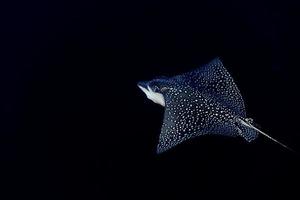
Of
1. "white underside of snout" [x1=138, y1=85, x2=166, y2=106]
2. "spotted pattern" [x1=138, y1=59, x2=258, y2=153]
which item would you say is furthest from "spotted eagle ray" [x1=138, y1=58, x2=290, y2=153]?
"white underside of snout" [x1=138, y1=85, x2=166, y2=106]

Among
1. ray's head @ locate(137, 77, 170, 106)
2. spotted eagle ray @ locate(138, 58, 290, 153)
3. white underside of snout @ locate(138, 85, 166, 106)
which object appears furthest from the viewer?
white underside of snout @ locate(138, 85, 166, 106)

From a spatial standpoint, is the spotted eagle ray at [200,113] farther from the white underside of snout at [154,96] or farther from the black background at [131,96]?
the black background at [131,96]

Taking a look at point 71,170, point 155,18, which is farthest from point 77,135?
point 155,18

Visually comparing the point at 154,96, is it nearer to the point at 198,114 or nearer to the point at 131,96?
the point at 131,96

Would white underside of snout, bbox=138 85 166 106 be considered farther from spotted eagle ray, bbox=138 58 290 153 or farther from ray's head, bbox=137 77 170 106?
spotted eagle ray, bbox=138 58 290 153

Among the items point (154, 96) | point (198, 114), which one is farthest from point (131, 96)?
point (198, 114)

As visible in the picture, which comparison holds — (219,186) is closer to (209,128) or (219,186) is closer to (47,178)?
(209,128)

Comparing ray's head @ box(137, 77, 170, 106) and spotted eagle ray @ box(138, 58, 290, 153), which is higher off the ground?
ray's head @ box(137, 77, 170, 106)

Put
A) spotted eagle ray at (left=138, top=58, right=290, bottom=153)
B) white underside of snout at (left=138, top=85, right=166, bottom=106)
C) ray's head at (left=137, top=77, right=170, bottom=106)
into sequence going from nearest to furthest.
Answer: spotted eagle ray at (left=138, top=58, right=290, bottom=153)
ray's head at (left=137, top=77, right=170, bottom=106)
white underside of snout at (left=138, top=85, right=166, bottom=106)
